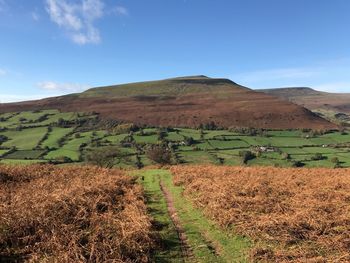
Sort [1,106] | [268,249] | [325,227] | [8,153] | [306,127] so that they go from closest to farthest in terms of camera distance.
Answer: [268,249], [325,227], [8,153], [306,127], [1,106]

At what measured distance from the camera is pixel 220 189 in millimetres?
19156

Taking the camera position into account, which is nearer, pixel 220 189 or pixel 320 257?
pixel 320 257

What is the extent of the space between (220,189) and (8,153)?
68711 millimetres

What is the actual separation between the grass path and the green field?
142 feet

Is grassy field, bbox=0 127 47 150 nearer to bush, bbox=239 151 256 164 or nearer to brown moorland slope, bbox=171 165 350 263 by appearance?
bush, bbox=239 151 256 164

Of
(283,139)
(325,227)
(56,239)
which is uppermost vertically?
(56,239)

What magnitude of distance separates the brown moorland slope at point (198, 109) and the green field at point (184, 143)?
11.2 meters

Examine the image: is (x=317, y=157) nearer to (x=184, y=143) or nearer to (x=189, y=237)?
(x=184, y=143)

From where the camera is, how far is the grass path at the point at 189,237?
36.1 feet

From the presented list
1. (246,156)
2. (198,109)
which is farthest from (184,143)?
(198,109)

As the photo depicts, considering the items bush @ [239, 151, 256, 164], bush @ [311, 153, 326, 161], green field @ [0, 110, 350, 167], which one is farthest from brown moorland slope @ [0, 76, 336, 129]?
bush @ [311, 153, 326, 161]

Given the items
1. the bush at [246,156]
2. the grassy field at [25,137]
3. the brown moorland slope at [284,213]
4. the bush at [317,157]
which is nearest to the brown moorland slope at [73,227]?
the brown moorland slope at [284,213]

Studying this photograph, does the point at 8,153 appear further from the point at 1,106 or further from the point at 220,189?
the point at 1,106

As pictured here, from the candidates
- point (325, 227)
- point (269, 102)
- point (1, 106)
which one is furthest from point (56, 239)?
point (1, 106)
